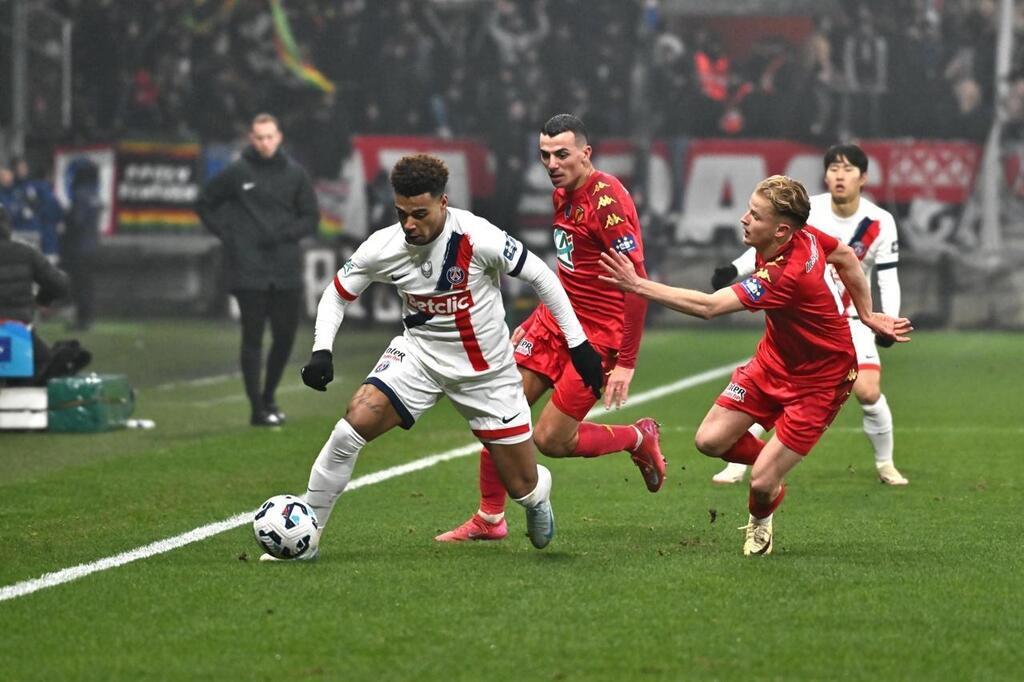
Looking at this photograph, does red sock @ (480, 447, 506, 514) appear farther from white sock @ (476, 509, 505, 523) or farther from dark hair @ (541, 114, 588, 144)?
dark hair @ (541, 114, 588, 144)

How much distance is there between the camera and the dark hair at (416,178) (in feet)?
25.0

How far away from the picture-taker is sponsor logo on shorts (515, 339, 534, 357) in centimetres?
909

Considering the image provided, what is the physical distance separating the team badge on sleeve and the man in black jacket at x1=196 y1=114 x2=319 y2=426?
18.7 feet

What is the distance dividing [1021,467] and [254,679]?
720 cm

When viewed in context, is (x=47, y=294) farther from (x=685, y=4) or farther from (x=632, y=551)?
(x=685, y=4)

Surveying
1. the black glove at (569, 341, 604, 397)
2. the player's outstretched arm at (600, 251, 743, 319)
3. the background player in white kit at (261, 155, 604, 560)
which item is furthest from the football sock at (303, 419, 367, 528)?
the player's outstretched arm at (600, 251, 743, 319)

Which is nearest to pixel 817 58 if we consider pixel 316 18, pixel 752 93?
pixel 752 93

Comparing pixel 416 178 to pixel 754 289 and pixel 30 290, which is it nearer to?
pixel 754 289

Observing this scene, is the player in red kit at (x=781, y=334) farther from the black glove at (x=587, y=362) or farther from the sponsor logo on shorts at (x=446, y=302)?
the sponsor logo on shorts at (x=446, y=302)

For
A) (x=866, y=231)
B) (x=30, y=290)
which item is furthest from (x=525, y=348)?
(x=30, y=290)

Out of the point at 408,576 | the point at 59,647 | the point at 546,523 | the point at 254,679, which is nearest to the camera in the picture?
the point at 254,679

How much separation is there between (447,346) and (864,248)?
4006 mm

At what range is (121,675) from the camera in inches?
233

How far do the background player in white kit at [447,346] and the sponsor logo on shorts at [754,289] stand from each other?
2.31ft
